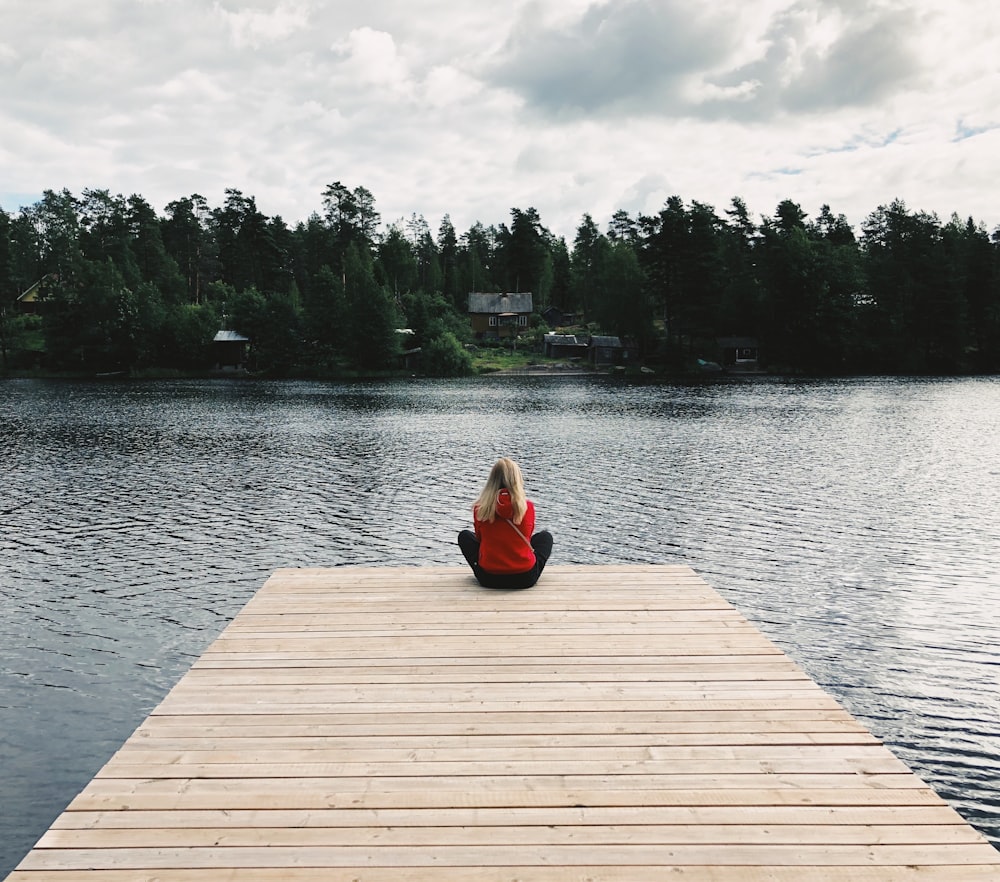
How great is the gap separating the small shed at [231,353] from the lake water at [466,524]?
5269 centimetres

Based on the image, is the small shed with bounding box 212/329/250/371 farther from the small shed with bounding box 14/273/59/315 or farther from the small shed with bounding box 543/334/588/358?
the small shed with bounding box 543/334/588/358

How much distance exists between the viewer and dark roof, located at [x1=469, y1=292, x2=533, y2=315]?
116 m

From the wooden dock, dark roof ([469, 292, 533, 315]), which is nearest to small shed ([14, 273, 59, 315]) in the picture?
dark roof ([469, 292, 533, 315])

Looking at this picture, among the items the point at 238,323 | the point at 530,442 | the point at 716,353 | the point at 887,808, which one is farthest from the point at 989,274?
the point at 887,808

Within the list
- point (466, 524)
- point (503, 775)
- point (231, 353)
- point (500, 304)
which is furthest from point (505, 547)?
point (500, 304)

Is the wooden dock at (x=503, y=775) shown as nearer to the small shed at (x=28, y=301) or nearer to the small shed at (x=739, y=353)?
the small shed at (x=739, y=353)

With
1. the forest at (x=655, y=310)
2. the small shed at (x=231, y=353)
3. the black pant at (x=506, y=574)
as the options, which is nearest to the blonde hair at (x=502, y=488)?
the black pant at (x=506, y=574)

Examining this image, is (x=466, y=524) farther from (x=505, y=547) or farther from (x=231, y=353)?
(x=231, y=353)

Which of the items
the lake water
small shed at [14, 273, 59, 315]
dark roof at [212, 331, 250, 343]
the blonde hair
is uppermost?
small shed at [14, 273, 59, 315]

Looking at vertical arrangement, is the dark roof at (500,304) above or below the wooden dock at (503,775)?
above

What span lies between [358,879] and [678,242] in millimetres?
95868

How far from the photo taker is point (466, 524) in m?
18.8

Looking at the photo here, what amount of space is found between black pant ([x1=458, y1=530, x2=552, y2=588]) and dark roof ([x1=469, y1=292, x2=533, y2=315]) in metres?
109

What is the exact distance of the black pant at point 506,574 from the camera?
29.8 ft
